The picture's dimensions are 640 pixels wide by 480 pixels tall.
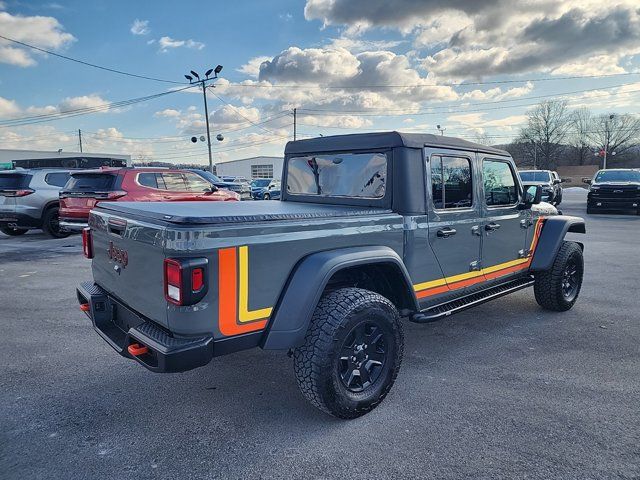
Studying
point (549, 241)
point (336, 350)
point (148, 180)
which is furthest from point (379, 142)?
point (148, 180)

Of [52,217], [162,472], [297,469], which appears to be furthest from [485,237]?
[52,217]

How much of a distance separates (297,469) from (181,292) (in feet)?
3.73

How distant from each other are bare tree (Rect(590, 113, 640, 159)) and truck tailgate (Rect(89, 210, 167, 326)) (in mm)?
81829

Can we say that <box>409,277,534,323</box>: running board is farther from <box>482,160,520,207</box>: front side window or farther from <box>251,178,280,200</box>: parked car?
<box>251,178,280,200</box>: parked car

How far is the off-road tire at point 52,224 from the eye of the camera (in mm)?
10758

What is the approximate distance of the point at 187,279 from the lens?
2.19 meters

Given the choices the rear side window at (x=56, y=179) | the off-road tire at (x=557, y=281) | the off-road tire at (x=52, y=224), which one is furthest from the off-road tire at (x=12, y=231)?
the off-road tire at (x=557, y=281)

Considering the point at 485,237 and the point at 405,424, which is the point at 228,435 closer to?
the point at 405,424

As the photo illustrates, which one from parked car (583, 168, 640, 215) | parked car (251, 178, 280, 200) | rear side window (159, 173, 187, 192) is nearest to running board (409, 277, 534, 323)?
rear side window (159, 173, 187, 192)

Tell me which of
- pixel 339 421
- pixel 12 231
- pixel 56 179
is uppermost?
pixel 56 179

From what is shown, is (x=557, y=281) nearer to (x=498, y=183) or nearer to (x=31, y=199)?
(x=498, y=183)

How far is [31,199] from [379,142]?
1026 cm

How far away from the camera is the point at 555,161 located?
73.4 meters

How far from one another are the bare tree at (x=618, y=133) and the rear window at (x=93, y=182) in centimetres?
7849
